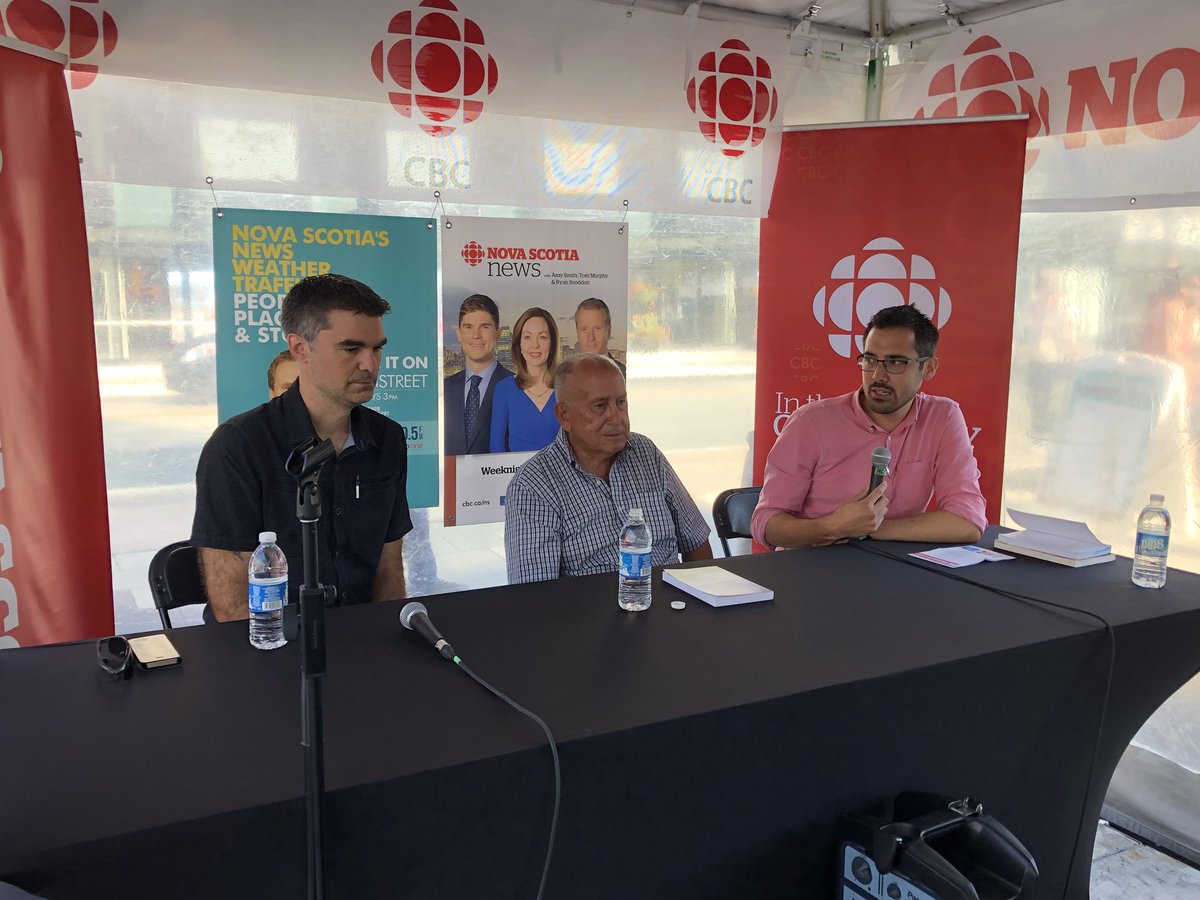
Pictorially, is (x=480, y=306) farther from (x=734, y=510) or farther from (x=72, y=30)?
(x=72, y=30)

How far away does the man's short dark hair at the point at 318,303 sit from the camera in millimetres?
2250

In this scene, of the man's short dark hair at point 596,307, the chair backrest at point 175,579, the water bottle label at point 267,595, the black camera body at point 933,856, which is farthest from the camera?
the man's short dark hair at point 596,307

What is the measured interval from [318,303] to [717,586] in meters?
1.20

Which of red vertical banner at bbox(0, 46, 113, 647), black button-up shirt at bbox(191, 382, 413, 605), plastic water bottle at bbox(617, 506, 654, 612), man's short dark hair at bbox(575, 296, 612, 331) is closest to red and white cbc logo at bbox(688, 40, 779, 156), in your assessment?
man's short dark hair at bbox(575, 296, 612, 331)

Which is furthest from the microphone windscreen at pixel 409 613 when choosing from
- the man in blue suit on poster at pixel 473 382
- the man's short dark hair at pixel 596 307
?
the man's short dark hair at pixel 596 307

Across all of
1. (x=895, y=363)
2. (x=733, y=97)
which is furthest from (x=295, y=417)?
(x=733, y=97)

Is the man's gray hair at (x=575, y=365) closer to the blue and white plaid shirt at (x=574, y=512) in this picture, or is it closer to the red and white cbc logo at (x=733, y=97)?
the blue and white plaid shirt at (x=574, y=512)

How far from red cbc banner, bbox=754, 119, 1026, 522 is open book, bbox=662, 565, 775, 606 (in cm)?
202

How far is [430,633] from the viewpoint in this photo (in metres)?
1.54

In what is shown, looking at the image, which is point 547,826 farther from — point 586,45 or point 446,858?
point 586,45

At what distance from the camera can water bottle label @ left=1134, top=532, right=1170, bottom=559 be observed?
2067 millimetres

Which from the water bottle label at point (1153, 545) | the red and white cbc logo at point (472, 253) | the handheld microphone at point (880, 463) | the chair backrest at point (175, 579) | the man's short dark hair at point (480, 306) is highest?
the red and white cbc logo at point (472, 253)

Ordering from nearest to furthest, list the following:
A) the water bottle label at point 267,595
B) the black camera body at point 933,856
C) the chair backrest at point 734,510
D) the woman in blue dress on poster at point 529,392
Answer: the black camera body at point 933,856 < the water bottle label at point 267,595 < the chair backrest at point 734,510 < the woman in blue dress on poster at point 529,392

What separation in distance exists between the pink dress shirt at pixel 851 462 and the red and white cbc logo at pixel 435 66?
1652 millimetres
